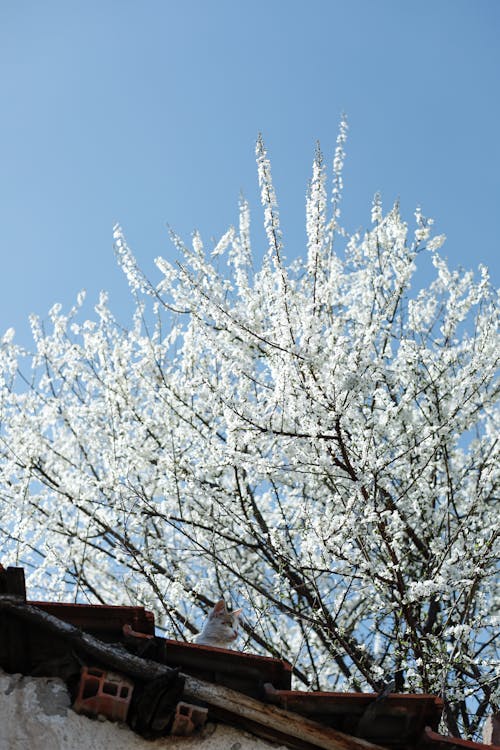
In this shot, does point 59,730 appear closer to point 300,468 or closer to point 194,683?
point 194,683

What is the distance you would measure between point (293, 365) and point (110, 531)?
295 cm

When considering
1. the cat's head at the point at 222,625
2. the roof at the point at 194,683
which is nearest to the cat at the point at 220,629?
the cat's head at the point at 222,625

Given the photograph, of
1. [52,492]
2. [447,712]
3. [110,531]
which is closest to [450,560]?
[447,712]

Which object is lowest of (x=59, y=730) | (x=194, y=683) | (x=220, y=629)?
(x=59, y=730)

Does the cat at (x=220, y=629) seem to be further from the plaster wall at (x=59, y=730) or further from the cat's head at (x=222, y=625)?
the plaster wall at (x=59, y=730)

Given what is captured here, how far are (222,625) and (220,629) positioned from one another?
3 centimetres

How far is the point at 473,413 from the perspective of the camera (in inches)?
324

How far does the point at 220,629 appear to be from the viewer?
178 inches

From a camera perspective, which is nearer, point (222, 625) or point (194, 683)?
point (194, 683)

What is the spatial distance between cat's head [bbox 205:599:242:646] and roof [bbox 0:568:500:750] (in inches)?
26.9

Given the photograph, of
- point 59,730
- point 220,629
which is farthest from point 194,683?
point 220,629

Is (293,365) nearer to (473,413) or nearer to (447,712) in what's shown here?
(473,413)

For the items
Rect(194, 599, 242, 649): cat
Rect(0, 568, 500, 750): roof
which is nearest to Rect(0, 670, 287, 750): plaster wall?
Rect(0, 568, 500, 750): roof

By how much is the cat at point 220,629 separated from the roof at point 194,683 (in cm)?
68
